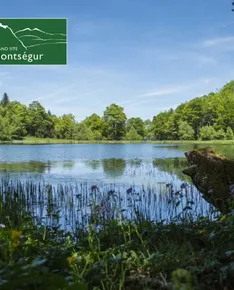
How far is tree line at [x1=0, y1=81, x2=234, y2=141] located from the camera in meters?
70.9

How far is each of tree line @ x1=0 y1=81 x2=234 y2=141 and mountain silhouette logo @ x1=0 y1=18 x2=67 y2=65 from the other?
167 feet

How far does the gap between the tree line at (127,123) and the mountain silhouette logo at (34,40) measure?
50.8 metres

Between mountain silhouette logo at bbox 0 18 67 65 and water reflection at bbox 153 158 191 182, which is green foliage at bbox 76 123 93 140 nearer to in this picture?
water reflection at bbox 153 158 191 182

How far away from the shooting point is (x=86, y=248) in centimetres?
334

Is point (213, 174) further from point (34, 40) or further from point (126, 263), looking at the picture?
point (34, 40)

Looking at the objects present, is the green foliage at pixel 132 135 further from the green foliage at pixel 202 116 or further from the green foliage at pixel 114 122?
the green foliage at pixel 202 116

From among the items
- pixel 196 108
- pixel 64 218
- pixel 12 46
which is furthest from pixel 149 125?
pixel 64 218

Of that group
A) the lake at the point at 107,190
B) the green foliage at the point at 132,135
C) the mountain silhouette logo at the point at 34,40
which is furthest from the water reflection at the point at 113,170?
the green foliage at the point at 132,135

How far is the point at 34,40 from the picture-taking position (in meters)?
15.9

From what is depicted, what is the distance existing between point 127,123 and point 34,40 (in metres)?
74.1

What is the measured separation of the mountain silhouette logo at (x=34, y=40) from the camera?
14.8 m

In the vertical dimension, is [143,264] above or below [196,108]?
below

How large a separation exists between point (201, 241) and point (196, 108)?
7672 centimetres

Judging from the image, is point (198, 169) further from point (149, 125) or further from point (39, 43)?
point (149, 125)
